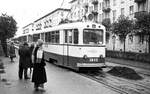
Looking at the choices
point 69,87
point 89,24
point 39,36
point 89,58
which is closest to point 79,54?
point 89,58

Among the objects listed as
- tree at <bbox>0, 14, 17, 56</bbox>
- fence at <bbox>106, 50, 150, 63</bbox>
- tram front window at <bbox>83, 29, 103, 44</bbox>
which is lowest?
fence at <bbox>106, 50, 150, 63</bbox>

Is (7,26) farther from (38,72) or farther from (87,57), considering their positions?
(38,72)

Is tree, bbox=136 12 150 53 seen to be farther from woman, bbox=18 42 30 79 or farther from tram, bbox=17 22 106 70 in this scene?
woman, bbox=18 42 30 79

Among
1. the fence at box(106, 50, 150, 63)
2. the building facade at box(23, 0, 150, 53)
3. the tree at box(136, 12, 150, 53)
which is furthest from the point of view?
the building facade at box(23, 0, 150, 53)

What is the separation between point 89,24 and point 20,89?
24.9 feet

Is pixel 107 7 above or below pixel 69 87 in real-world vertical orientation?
above

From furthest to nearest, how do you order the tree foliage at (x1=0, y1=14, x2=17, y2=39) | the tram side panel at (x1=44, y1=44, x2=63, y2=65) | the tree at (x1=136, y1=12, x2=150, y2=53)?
→ the tree foliage at (x1=0, y1=14, x2=17, y2=39) → the tree at (x1=136, y1=12, x2=150, y2=53) → the tram side panel at (x1=44, y1=44, x2=63, y2=65)

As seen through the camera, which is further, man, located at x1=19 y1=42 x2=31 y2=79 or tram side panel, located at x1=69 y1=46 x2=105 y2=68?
tram side panel, located at x1=69 y1=46 x2=105 y2=68

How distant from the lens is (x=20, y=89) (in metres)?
9.64

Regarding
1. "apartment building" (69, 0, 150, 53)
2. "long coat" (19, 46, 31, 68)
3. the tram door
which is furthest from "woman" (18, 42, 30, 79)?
"apartment building" (69, 0, 150, 53)

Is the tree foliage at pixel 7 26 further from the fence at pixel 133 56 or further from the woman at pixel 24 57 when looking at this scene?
the woman at pixel 24 57

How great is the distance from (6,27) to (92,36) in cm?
1551

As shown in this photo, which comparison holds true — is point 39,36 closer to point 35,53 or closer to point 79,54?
point 79,54

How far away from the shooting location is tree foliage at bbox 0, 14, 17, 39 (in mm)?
Answer: 28641
